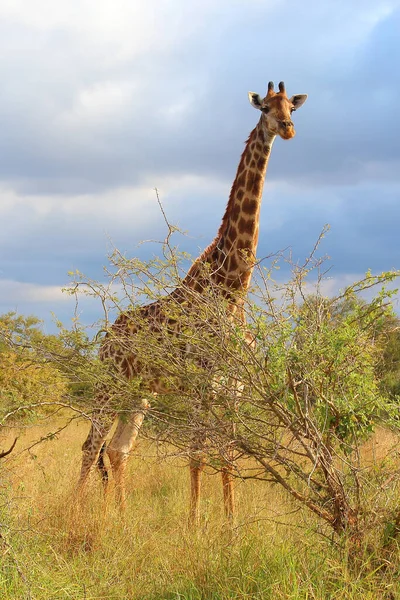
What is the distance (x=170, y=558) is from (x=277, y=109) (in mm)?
4323

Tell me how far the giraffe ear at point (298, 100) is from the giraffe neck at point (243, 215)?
0.72 meters

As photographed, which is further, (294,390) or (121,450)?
(121,450)

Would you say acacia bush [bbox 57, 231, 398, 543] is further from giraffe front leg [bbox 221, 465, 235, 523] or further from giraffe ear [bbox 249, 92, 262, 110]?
giraffe ear [bbox 249, 92, 262, 110]

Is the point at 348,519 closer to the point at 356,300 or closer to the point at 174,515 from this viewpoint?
the point at 356,300

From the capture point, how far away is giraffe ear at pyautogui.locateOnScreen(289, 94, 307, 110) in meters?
7.70

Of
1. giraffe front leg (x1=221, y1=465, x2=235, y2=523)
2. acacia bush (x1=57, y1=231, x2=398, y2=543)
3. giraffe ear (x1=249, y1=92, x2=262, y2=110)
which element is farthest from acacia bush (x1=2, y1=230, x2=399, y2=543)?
giraffe ear (x1=249, y1=92, x2=262, y2=110)

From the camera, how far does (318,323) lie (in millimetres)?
4203

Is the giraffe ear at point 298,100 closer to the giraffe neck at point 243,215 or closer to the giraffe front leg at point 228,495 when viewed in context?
the giraffe neck at point 243,215

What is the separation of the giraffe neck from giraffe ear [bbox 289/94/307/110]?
72 centimetres

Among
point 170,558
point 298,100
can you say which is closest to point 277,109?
point 298,100

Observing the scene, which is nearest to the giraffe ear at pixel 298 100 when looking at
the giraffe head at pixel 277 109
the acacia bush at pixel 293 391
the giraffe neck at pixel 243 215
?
the giraffe head at pixel 277 109

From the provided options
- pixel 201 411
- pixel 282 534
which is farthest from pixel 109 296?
pixel 282 534

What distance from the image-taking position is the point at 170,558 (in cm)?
478

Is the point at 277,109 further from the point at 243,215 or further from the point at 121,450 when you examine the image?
the point at 121,450
